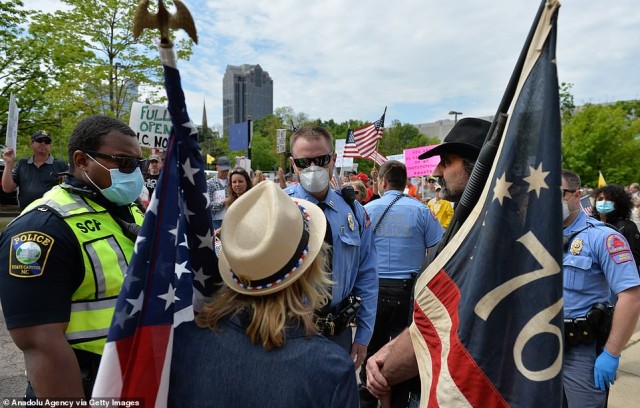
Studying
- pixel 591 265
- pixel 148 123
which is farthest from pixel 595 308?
pixel 148 123

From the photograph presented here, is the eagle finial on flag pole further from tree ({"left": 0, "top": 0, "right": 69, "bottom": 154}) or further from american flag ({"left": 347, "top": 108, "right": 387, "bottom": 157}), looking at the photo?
tree ({"left": 0, "top": 0, "right": 69, "bottom": 154})

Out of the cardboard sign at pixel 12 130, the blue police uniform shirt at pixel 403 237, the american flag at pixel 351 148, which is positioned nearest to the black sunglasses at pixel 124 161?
the blue police uniform shirt at pixel 403 237

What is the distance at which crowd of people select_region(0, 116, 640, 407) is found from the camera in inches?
54.5

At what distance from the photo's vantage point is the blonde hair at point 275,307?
1389 mm

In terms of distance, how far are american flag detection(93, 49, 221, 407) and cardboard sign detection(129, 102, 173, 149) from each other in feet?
23.7

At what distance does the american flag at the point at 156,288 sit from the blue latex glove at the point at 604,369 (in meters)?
2.70

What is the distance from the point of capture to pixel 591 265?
118 inches

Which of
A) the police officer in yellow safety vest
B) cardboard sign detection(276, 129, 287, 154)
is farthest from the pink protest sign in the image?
the police officer in yellow safety vest

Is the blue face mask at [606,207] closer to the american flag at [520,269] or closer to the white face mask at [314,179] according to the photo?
the white face mask at [314,179]

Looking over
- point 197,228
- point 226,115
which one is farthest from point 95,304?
point 226,115

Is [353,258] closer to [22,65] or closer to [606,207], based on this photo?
→ [606,207]

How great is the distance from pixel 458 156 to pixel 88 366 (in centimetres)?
213

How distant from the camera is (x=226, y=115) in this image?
15625cm

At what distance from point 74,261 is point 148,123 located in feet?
22.7
